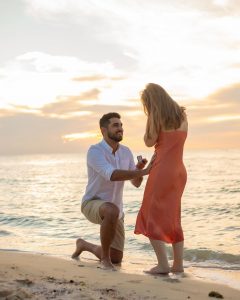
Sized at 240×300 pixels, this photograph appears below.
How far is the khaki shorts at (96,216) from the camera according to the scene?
17.5 feet

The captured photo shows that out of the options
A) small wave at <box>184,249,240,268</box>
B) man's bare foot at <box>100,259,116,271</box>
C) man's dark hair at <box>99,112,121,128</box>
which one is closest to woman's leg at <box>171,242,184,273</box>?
man's bare foot at <box>100,259,116,271</box>

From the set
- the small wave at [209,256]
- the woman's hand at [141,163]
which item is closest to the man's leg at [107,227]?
the woman's hand at [141,163]

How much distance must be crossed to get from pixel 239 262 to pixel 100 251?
2.37 metres

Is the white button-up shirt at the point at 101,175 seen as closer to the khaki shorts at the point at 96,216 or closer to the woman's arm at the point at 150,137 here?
the khaki shorts at the point at 96,216

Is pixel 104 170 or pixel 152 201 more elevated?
pixel 104 170

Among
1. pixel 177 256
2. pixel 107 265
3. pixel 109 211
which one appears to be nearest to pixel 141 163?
pixel 109 211

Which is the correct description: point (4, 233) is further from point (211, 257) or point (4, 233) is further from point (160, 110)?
point (160, 110)

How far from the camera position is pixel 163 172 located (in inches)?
196

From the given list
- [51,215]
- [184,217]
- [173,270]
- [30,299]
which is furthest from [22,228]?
[30,299]

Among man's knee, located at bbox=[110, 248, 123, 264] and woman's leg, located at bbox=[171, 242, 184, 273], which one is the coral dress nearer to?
woman's leg, located at bbox=[171, 242, 184, 273]

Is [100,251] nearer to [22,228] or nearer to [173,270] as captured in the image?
[173,270]

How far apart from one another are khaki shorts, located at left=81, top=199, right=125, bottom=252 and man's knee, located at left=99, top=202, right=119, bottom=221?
0.24ft

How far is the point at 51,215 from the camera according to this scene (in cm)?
1307

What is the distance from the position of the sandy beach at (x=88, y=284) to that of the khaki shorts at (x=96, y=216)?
1.51 feet
